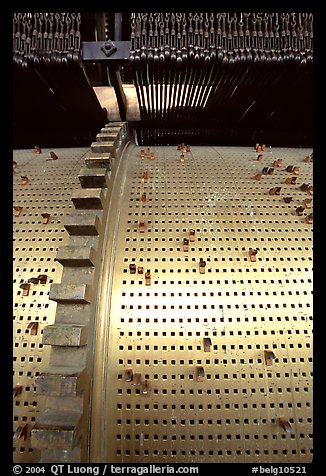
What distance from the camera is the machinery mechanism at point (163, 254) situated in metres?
1.71

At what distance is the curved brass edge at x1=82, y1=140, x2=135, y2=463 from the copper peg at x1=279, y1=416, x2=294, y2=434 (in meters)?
0.90

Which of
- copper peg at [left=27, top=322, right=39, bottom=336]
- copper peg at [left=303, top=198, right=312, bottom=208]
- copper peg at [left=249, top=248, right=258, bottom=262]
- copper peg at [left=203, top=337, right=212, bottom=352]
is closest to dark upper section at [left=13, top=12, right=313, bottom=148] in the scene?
copper peg at [left=303, top=198, right=312, bottom=208]

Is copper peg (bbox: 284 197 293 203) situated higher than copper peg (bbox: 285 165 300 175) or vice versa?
copper peg (bbox: 285 165 300 175)

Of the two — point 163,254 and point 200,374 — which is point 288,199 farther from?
point 200,374

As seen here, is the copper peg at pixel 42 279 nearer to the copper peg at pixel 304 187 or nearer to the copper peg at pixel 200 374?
the copper peg at pixel 200 374

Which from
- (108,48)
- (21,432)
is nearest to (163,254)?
(21,432)

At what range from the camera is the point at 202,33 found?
105 inches

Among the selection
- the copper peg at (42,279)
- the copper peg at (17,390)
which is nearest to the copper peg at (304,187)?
the copper peg at (42,279)

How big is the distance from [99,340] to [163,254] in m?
0.63

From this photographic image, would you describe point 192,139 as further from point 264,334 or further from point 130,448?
point 130,448

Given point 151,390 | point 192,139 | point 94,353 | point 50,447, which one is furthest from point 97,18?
point 50,447

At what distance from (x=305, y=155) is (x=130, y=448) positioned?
271 cm

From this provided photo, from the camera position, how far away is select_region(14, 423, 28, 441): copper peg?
1.67 m

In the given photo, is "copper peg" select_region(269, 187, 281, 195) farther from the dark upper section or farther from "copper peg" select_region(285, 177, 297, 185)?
the dark upper section
